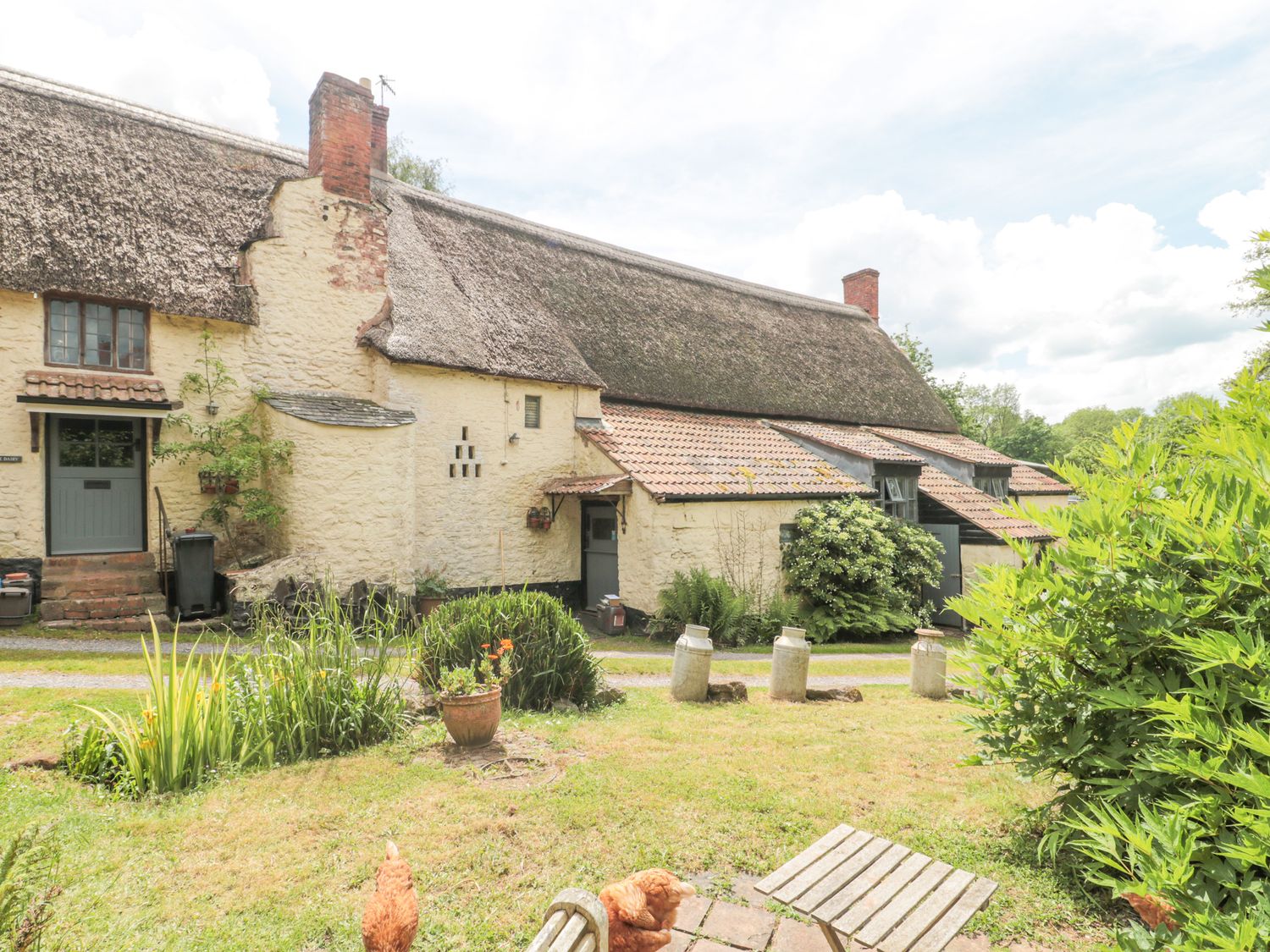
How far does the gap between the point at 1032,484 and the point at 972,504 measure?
251 inches

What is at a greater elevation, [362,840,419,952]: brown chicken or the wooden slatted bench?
[362,840,419,952]: brown chicken

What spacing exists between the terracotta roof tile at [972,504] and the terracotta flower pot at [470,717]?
11528 mm

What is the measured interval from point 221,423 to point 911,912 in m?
11.2

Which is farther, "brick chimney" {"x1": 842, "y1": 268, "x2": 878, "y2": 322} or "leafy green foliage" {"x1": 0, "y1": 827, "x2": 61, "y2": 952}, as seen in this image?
"brick chimney" {"x1": 842, "y1": 268, "x2": 878, "y2": 322}

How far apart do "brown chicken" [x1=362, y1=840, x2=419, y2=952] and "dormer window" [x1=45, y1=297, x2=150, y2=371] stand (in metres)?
10.2

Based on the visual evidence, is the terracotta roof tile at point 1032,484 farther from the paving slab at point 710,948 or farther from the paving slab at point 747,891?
the paving slab at point 710,948

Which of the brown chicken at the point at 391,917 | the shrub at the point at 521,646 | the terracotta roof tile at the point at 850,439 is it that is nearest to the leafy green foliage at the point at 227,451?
the shrub at the point at 521,646

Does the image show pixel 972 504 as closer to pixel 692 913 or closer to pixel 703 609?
pixel 703 609

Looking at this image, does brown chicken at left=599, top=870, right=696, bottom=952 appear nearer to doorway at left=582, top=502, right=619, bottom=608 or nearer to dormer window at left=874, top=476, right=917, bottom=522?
doorway at left=582, top=502, right=619, bottom=608

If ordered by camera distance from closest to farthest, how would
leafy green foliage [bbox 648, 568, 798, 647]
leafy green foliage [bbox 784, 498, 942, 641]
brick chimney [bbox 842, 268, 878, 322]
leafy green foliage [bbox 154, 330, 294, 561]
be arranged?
leafy green foliage [bbox 154, 330, 294, 561], leafy green foliage [bbox 648, 568, 798, 647], leafy green foliage [bbox 784, 498, 942, 641], brick chimney [bbox 842, 268, 878, 322]

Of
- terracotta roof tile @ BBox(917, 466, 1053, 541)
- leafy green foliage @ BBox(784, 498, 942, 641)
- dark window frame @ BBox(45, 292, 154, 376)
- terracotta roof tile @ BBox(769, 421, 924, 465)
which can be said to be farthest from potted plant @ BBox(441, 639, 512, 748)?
terracotta roof tile @ BBox(917, 466, 1053, 541)

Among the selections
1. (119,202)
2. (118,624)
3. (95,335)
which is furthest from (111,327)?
(118,624)

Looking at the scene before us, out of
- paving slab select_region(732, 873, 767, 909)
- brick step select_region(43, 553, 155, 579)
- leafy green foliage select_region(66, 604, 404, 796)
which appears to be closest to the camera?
paving slab select_region(732, 873, 767, 909)

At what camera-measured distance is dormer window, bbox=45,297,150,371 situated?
9.49m
